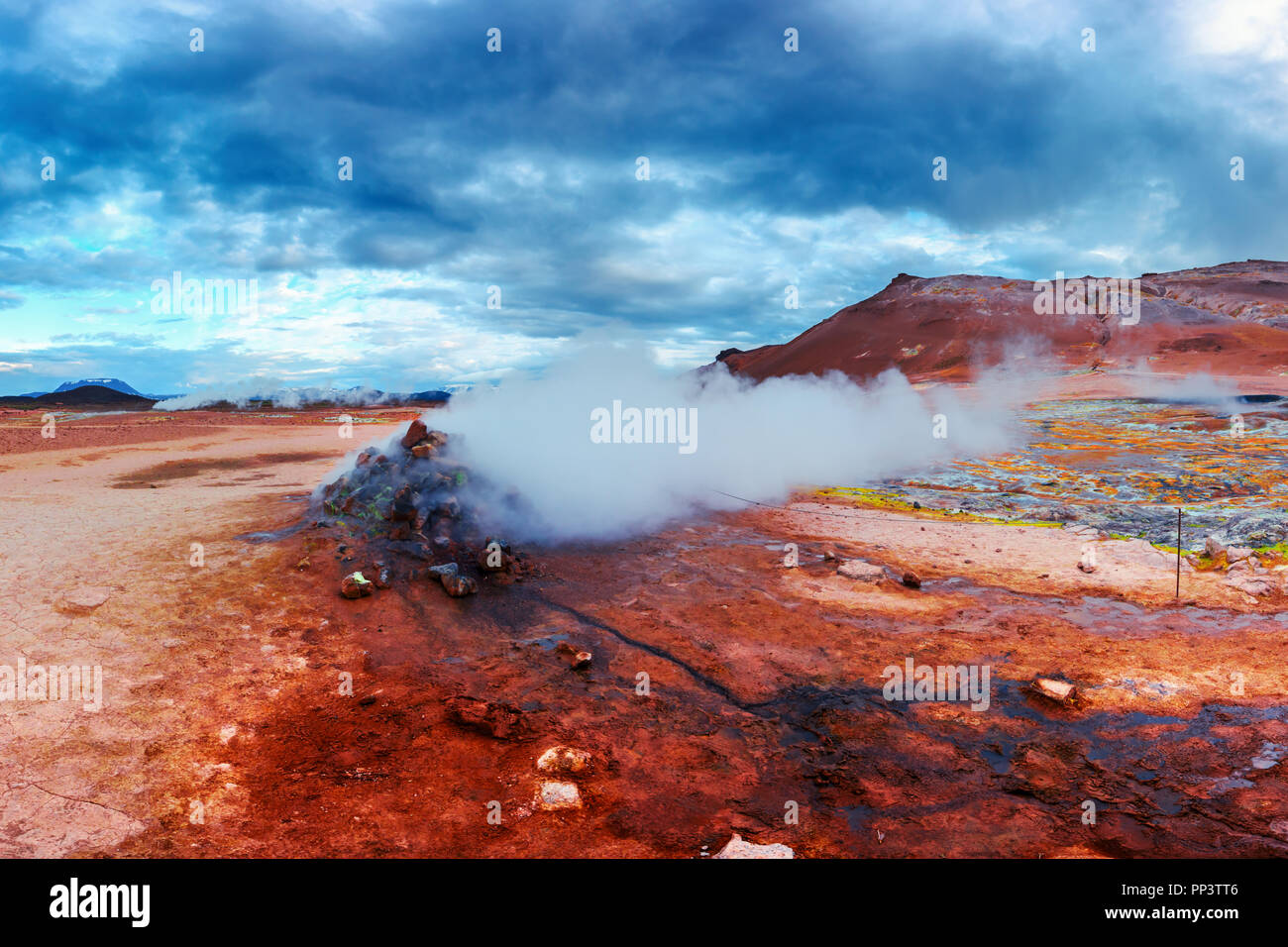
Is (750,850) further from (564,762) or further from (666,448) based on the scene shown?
(666,448)

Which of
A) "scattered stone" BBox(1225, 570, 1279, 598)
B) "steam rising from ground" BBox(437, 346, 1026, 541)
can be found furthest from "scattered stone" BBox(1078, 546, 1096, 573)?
"steam rising from ground" BBox(437, 346, 1026, 541)

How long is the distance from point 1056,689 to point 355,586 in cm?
772

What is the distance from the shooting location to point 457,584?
7918 mm

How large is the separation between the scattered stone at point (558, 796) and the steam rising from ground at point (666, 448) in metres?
6.10

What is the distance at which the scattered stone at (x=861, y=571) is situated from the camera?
8.62 m

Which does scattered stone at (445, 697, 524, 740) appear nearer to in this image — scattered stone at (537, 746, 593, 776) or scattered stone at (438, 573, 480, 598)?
scattered stone at (537, 746, 593, 776)

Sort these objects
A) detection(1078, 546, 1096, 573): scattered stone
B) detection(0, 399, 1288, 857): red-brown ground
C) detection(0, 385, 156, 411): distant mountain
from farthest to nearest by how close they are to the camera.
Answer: detection(0, 385, 156, 411): distant mountain → detection(1078, 546, 1096, 573): scattered stone → detection(0, 399, 1288, 857): red-brown ground

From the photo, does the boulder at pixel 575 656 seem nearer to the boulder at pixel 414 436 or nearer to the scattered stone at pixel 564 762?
the scattered stone at pixel 564 762

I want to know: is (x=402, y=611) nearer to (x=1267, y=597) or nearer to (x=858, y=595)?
(x=858, y=595)

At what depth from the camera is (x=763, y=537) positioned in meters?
10.8

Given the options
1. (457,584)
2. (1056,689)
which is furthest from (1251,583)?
(457,584)

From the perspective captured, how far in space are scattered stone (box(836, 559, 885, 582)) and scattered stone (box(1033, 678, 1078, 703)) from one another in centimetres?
293

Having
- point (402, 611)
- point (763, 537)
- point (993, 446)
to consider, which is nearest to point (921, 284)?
point (993, 446)

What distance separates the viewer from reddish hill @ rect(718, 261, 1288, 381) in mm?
45734
